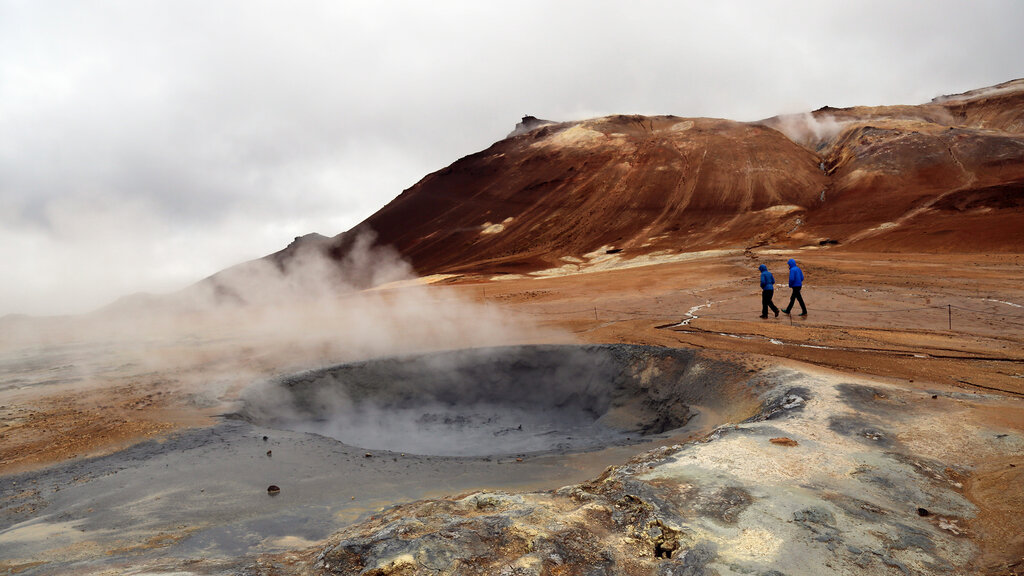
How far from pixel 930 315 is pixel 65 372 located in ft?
56.5

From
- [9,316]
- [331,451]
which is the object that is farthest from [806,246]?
[9,316]

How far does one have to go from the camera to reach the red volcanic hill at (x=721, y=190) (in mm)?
26781

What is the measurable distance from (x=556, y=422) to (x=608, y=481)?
16.5 feet

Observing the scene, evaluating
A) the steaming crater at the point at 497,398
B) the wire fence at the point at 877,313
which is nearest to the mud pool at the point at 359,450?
the steaming crater at the point at 497,398

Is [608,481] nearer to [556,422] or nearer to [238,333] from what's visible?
[556,422]

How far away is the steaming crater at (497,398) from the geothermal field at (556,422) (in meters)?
0.05

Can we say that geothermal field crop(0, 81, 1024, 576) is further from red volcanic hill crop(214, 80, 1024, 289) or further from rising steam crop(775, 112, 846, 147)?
rising steam crop(775, 112, 846, 147)

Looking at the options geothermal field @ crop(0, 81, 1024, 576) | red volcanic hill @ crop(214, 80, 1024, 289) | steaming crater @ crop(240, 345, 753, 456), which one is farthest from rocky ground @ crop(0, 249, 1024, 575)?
red volcanic hill @ crop(214, 80, 1024, 289)

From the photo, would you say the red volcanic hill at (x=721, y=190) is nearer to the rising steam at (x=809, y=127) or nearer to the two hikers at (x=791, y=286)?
the rising steam at (x=809, y=127)

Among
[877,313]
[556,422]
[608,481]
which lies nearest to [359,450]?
[608,481]

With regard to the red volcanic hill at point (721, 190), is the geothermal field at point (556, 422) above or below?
below

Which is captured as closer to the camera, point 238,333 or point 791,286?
point 791,286

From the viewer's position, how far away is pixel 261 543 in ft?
15.0

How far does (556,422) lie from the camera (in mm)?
9766
